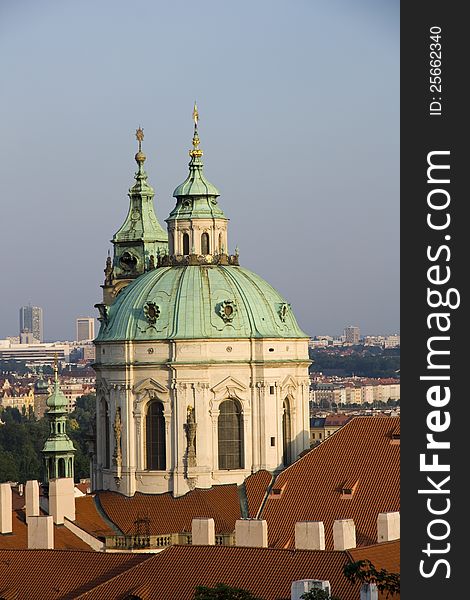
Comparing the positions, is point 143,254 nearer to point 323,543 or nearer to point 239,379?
point 239,379

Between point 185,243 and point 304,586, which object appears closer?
point 304,586

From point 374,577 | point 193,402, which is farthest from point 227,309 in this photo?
point 374,577

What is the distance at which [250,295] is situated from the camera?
3364 inches

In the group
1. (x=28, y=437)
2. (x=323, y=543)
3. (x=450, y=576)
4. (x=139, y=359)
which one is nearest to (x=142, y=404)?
(x=139, y=359)

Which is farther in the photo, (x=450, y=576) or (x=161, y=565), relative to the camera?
(x=161, y=565)

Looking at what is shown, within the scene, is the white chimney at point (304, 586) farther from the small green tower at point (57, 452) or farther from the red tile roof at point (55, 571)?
the small green tower at point (57, 452)

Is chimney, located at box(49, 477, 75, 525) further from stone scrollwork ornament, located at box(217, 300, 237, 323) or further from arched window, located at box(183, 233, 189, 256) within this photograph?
arched window, located at box(183, 233, 189, 256)

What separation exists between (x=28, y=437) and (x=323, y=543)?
114 m

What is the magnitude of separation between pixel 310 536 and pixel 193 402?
16.7 m

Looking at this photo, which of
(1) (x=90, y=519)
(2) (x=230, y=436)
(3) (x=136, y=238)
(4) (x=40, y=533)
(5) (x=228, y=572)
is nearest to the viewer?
(5) (x=228, y=572)

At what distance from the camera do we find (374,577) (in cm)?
5538

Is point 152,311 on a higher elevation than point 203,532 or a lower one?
higher

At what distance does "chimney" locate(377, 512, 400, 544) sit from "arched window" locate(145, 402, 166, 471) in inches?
678

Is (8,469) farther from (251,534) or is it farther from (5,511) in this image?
(251,534)
